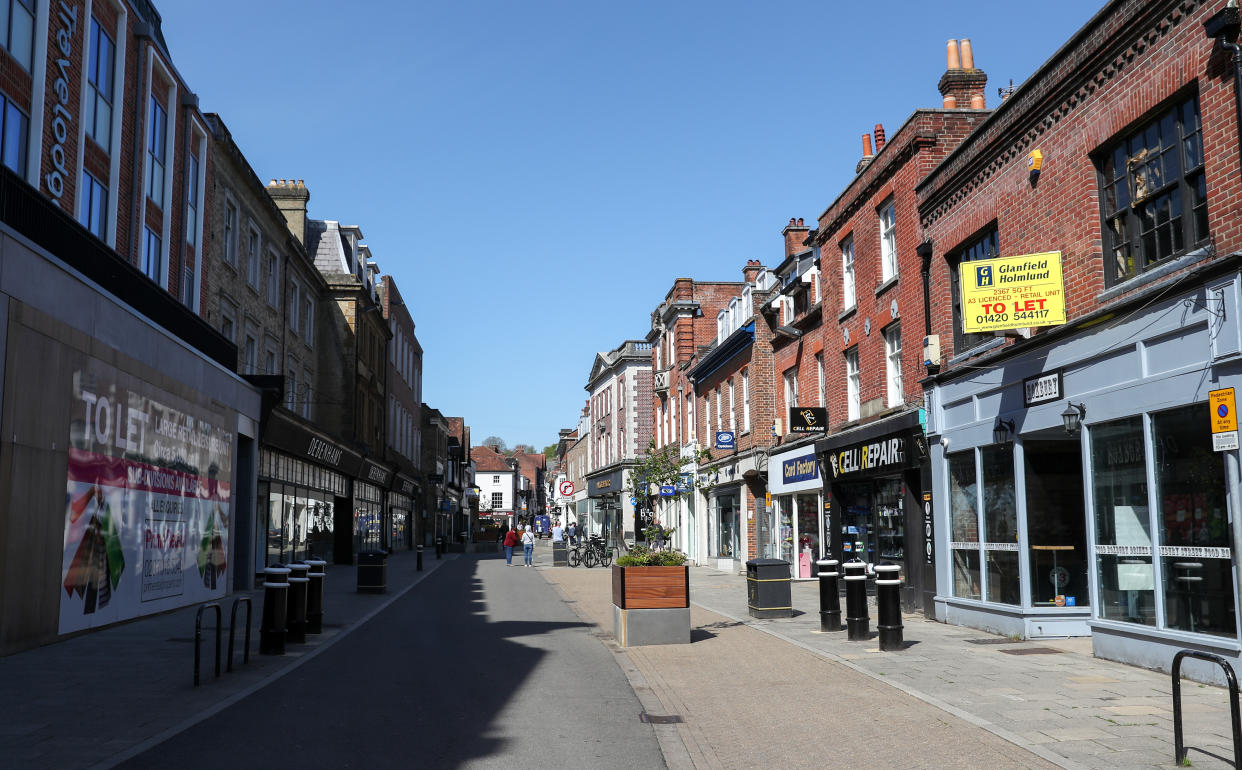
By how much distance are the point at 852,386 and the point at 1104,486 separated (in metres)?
10.8

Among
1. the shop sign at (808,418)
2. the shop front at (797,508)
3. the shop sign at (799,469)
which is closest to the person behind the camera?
the shop sign at (808,418)

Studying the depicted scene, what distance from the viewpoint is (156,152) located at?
20.4m

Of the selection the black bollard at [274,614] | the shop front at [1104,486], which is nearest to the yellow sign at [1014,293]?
the shop front at [1104,486]

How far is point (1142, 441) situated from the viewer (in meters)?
11.1

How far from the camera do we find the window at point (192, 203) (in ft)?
72.7

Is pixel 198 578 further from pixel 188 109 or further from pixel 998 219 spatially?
pixel 998 219

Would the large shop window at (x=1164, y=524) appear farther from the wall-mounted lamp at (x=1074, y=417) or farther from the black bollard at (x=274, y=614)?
the black bollard at (x=274, y=614)

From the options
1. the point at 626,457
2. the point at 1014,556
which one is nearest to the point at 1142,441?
the point at 1014,556

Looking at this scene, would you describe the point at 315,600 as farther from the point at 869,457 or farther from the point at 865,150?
the point at 865,150

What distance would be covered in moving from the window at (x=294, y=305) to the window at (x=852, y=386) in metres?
18.8

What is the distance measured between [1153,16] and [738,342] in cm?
2080

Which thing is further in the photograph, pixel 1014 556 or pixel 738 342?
pixel 738 342

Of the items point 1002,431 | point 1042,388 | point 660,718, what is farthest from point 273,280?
point 660,718

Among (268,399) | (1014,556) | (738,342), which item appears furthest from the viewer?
(738,342)
